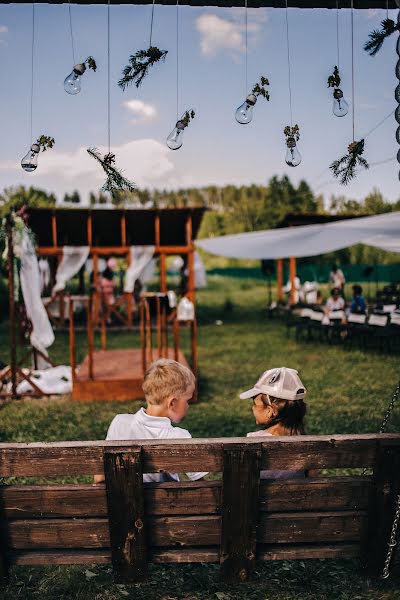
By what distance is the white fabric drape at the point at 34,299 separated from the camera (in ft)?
25.9

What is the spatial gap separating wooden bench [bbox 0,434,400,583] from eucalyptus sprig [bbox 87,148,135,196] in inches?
51.6

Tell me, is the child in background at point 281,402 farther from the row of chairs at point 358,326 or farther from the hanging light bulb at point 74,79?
the row of chairs at point 358,326

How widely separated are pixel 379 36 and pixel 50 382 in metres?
6.96

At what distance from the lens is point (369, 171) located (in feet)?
10.2

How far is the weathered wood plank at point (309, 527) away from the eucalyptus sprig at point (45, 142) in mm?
2142

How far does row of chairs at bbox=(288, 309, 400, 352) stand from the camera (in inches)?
442

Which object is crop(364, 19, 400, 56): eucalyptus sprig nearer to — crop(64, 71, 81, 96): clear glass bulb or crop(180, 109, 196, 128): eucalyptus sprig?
crop(180, 109, 196, 128): eucalyptus sprig

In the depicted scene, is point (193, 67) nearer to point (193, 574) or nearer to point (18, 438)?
point (193, 574)

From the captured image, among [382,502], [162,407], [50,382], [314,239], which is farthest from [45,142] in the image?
[50,382]

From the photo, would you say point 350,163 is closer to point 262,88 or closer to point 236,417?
point 262,88

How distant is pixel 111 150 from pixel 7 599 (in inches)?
97.7

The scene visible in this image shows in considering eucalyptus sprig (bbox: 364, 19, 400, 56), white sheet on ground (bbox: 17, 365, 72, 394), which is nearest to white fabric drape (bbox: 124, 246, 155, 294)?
white sheet on ground (bbox: 17, 365, 72, 394)

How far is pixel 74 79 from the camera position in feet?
9.39

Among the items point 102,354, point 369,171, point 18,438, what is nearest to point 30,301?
point 102,354
